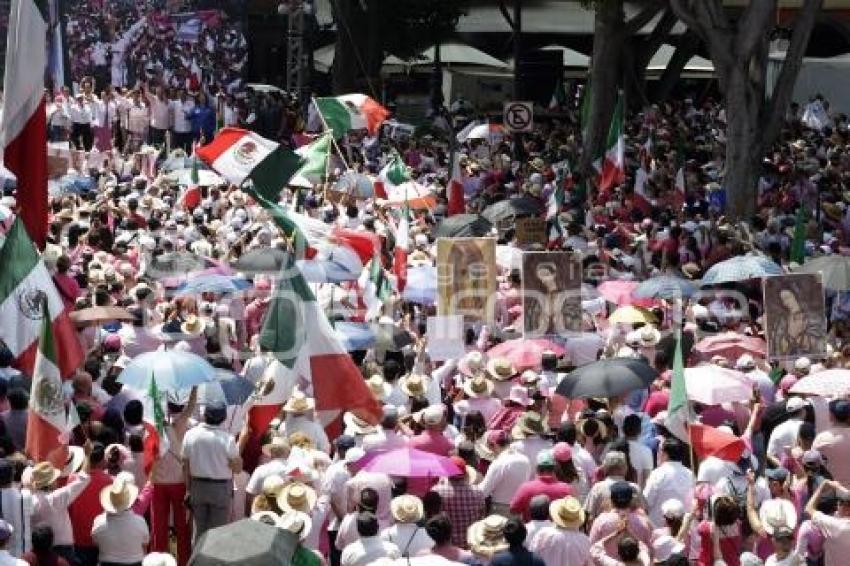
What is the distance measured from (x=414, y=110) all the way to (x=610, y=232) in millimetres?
21551

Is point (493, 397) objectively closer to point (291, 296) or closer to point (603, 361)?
point (603, 361)

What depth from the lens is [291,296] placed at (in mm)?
13008

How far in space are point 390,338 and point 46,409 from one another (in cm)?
442

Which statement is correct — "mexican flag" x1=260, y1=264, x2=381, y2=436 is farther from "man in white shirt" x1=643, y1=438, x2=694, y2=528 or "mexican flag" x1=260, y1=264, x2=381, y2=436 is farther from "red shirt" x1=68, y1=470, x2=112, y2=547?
"man in white shirt" x1=643, y1=438, x2=694, y2=528

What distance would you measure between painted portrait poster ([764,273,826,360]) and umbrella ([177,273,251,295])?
4648mm

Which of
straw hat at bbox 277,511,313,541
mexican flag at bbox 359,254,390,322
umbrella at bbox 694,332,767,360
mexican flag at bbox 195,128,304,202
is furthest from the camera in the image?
mexican flag at bbox 195,128,304,202

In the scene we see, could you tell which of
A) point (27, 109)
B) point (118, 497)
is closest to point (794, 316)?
point (27, 109)

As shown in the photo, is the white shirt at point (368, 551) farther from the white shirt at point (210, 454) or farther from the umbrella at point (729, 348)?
the umbrella at point (729, 348)

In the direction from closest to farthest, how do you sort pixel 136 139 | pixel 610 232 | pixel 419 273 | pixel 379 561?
pixel 379 561 < pixel 419 273 < pixel 610 232 < pixel 136 139

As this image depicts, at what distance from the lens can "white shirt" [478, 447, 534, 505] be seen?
1192 centimetres

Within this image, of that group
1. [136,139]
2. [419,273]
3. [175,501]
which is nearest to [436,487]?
[175,501]

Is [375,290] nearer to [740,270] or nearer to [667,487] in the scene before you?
[740,270]

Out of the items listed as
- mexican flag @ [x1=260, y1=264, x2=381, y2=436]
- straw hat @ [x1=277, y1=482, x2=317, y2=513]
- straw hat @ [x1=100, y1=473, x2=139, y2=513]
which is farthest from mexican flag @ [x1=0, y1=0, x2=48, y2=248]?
straw hat @ [x1=277, y1=482, x2=317, y2=513]

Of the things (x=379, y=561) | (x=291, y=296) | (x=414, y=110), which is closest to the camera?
(x=379, y=561)
